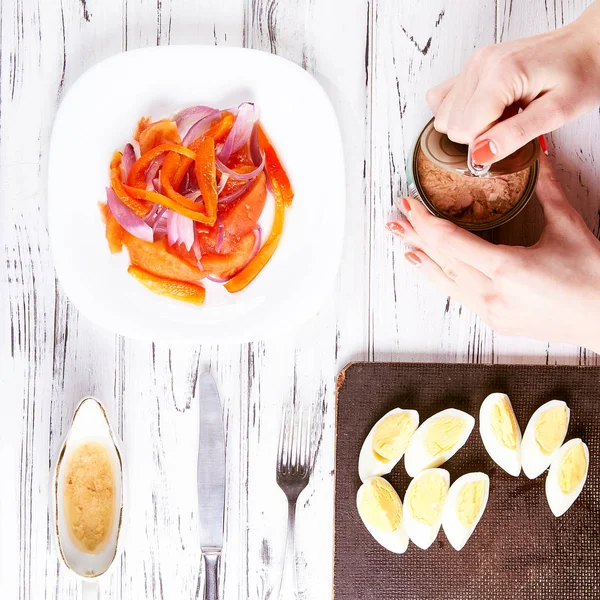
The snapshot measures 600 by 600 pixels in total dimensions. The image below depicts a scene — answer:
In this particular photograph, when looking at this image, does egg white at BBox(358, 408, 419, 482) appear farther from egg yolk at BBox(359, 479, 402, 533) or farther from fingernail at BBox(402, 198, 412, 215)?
fingernail at BBox(402, 198, 412, 215)

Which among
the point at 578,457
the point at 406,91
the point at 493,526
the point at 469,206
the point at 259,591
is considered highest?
the point at 406,91

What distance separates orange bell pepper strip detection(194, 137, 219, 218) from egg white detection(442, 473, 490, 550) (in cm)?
60

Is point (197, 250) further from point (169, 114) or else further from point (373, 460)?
point (373, 460)

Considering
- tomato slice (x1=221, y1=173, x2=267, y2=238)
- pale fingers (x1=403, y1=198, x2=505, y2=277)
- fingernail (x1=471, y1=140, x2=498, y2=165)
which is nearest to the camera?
fingernail (x1=471, y1=140, x2=498, y2=165)

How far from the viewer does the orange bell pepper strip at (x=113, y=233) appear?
3.02ft

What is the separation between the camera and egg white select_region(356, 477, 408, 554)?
0.94 metres

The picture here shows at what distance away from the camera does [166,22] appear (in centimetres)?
96

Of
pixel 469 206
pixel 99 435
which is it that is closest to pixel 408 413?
pixel 469 206

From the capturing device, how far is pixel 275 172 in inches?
36.9

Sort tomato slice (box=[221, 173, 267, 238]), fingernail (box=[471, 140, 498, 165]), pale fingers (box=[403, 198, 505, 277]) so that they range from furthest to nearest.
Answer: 1. tomato slice (box=[221, 173, 267, 238])
2. pale fingers (box=[403, 198, 505, 277])
3. fingernail (box=[471, 140, 498, 165])

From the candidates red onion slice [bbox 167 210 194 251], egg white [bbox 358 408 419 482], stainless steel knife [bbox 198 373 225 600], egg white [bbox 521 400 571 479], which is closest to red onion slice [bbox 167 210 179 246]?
red onion slice [bbox 167 210 194 251]

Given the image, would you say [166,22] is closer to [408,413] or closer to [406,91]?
[406,91]

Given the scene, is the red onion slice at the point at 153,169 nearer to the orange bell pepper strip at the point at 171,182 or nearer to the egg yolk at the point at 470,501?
the orange bell pepper strip at the point at 171,182

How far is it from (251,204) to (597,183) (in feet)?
1.95
